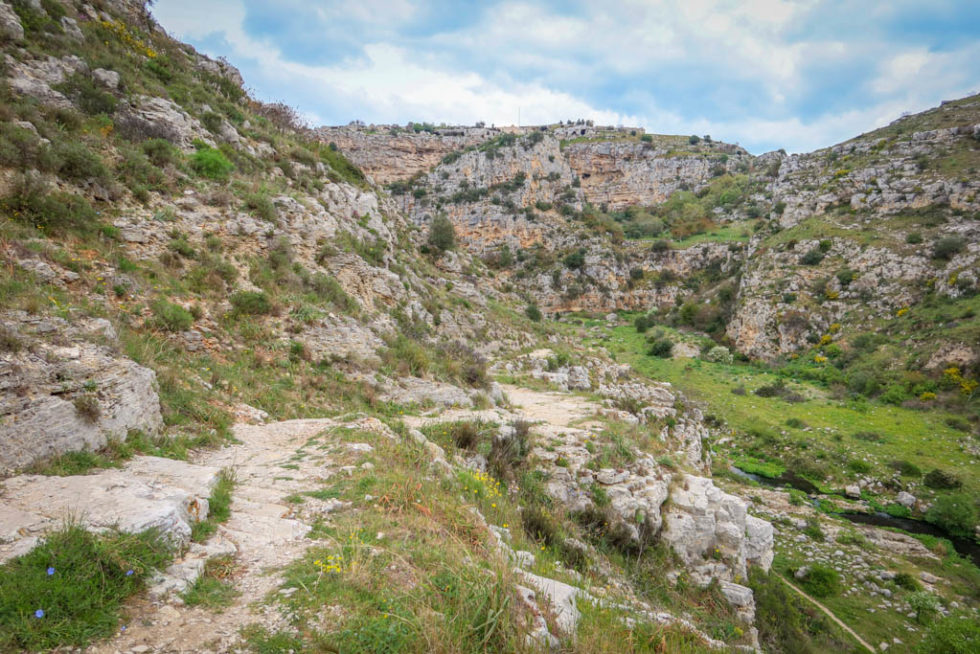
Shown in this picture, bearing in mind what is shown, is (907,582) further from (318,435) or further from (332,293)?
(332,293)

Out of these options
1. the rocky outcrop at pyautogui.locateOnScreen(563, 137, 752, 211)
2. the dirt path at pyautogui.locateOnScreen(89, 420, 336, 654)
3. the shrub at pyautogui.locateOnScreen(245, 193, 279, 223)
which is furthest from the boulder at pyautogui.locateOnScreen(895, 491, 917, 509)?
the rocky outcrop at pyautogui.locateOnScreen(563, 137, 752, 211)

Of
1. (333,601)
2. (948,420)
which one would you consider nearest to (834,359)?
(948,420)

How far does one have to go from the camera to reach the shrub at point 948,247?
3209cm

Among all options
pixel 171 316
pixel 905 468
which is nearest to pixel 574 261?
pixel 905 468

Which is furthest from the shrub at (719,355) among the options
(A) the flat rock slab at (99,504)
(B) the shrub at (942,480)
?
(A) the flat rock slab at (99,504)

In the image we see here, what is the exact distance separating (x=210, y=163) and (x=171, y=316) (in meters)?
7.88

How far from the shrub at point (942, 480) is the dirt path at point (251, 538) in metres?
25.8

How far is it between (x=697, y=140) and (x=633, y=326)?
6186 centimetres

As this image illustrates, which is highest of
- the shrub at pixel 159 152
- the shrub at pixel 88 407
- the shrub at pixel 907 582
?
the shrub at pixel 159 152

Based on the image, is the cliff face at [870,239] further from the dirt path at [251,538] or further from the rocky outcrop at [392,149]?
the rocky outcrop at [392,149]

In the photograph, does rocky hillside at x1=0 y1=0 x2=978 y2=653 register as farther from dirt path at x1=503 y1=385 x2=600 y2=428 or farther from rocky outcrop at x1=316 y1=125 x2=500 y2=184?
rocky outcrop at x1=316 y1=125 x2=500 y2=184

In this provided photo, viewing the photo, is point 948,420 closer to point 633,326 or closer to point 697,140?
point 633,326

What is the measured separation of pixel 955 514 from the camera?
15.2 m

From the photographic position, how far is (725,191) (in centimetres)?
6662
